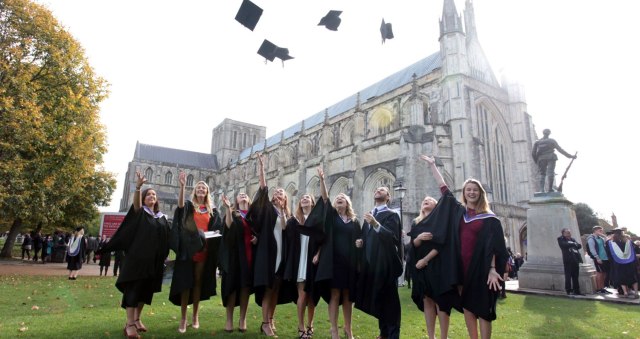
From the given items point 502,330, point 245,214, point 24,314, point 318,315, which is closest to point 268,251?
point 245,214

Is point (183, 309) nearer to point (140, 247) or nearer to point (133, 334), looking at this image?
point (133, 334)

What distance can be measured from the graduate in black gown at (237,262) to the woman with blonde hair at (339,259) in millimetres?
1029

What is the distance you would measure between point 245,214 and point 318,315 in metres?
2.60

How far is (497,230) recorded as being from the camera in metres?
3.95

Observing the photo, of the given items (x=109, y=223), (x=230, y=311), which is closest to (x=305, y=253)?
(x=230, y=311)

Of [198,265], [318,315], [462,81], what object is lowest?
[318,315]

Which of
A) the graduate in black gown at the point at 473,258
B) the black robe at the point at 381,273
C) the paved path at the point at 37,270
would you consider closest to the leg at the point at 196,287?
the black robe at the point at 381,273

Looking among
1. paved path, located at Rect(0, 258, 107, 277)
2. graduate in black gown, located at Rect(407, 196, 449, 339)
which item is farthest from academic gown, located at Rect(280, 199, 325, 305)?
paved path, located at Rect(0, 258, 107, 277)

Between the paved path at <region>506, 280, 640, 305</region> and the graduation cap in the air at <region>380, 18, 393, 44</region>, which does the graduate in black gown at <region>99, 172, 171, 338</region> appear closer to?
the graduation cap in the air at <region>380, 18, 393, 44</region>

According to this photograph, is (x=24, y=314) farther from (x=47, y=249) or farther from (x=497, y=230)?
(x=47, y=249)

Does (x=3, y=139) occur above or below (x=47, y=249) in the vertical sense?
above

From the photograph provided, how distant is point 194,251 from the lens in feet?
16.3

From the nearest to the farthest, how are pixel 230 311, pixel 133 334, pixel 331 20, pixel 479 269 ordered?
pixel 479 269
pixel 133 334
pixel 230 311
pixel 331 20

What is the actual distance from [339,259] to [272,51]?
6003 millimetres
